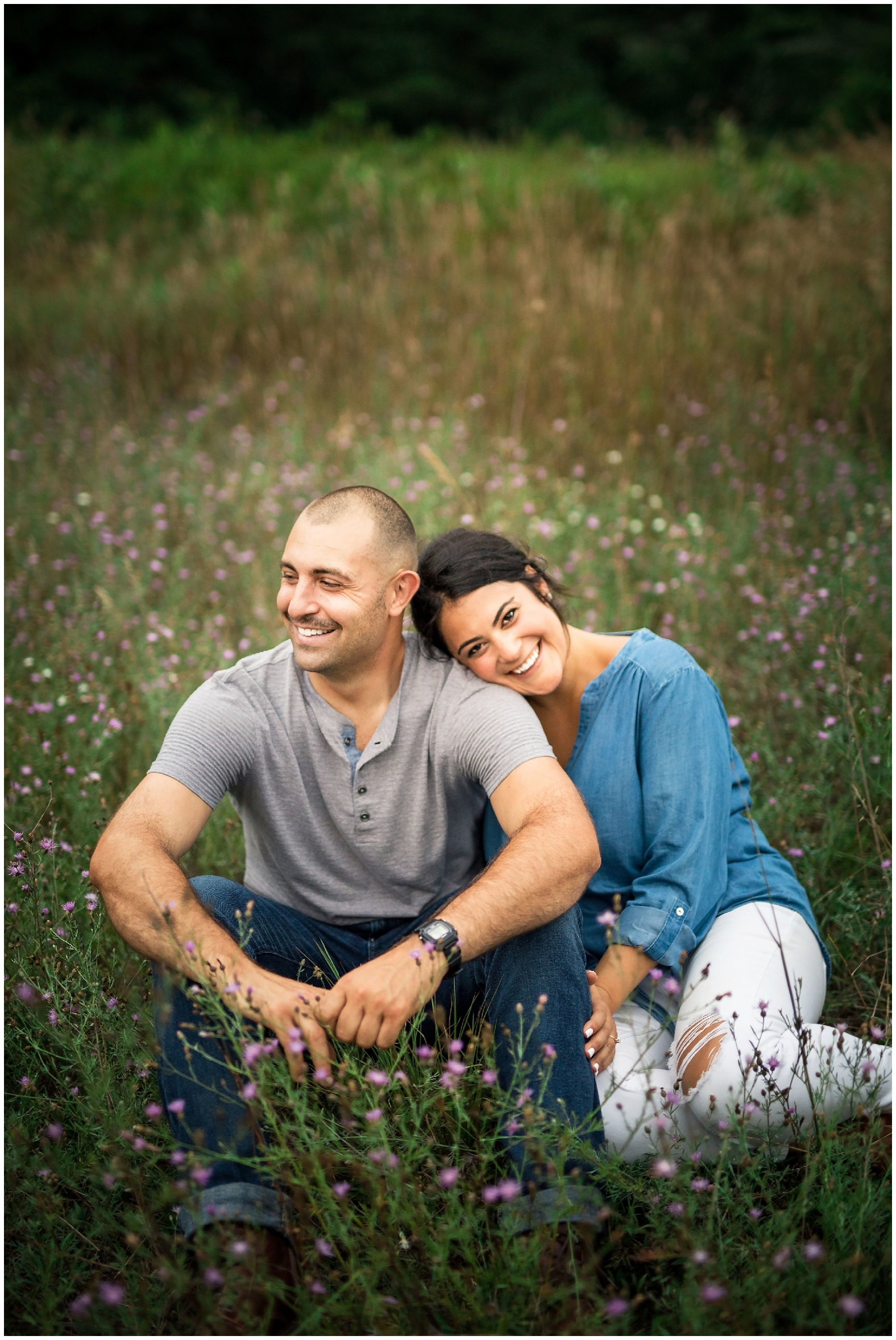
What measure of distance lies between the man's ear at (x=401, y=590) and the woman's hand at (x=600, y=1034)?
3.38 feet

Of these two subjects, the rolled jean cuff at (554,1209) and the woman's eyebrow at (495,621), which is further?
the woman's eyebrow at (495,621)

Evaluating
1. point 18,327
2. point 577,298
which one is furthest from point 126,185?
point 577,298

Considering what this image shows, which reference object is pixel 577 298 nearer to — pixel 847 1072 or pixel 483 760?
Result: pixel 483 760

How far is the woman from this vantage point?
200 centimetres

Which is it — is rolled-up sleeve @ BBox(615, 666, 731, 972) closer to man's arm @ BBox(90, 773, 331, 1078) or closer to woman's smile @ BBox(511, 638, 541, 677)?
woman's smile @ BBox(511, 638, 541, 677)

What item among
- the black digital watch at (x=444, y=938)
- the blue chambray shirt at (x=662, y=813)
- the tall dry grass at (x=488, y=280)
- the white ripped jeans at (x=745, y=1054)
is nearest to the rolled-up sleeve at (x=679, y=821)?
the blue chambray shirt at (x=662, y=813)

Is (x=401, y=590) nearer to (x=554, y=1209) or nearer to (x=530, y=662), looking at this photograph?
(x=530, y=662)

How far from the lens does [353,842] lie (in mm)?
2400

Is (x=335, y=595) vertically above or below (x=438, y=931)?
above

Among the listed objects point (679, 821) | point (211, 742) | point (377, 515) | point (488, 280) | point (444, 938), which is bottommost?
point (444, 938)

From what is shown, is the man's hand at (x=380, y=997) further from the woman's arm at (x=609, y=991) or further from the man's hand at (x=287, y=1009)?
the woman's arm at (x=609, y=991)

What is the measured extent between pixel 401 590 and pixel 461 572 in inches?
6.5

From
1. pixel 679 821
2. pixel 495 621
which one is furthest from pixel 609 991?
pixel 495 621

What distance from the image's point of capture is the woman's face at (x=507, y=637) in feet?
8.04
